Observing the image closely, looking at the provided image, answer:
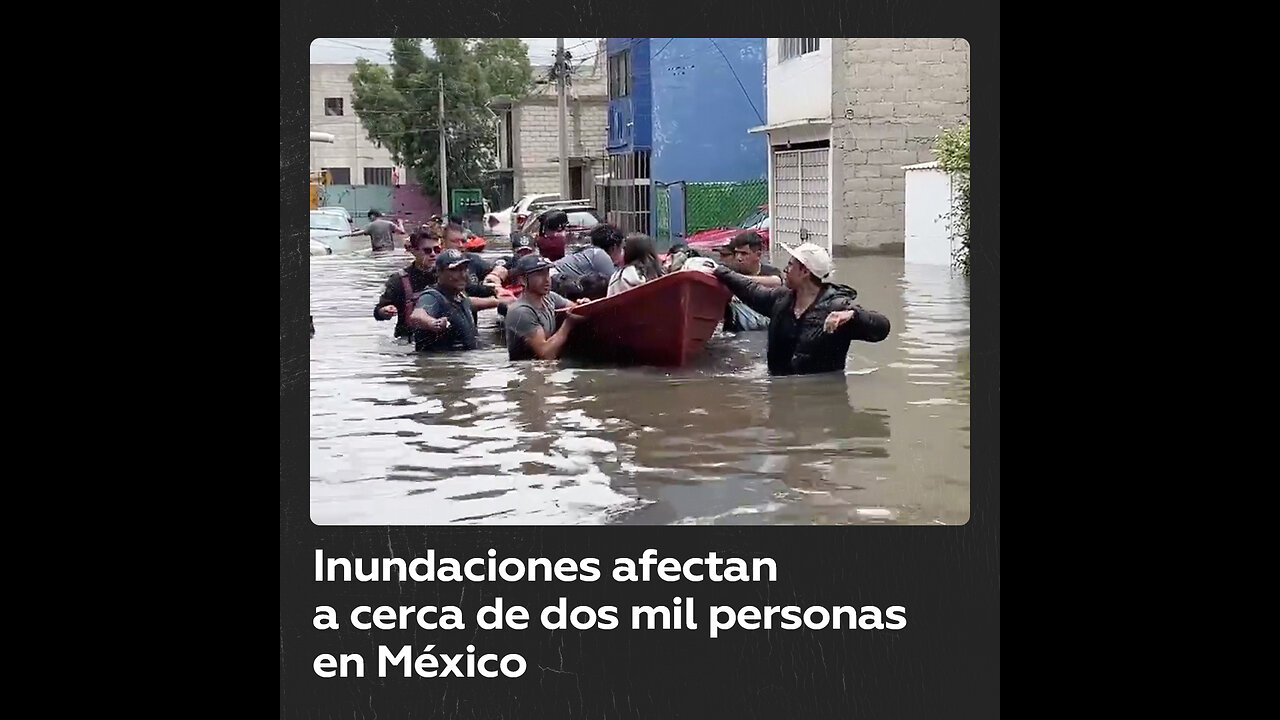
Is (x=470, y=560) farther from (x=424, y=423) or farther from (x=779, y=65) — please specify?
(x=779, y=65)

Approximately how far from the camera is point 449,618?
655 cm

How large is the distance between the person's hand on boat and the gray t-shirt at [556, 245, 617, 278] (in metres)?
1.74

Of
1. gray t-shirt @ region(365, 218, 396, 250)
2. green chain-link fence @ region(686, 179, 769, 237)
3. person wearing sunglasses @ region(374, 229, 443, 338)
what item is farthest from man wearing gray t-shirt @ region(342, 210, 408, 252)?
green chain-link fence @ region(686, 179, 769, 237)

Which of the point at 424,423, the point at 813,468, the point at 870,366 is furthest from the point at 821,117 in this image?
the point at 424,423

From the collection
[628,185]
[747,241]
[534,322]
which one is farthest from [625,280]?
[628,185]

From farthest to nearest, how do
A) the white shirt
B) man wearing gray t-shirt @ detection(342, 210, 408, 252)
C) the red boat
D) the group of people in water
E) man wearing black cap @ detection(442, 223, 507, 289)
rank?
the red boat
the white shirt
man wearing black cap @ detection(442, 223, 507, 289)
the group of people in water
man wearing gray t-shirt @ detection(342, 210, 408, 252)

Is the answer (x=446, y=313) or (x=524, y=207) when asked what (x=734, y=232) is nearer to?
(x=524, y=207)

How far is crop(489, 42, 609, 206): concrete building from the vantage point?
800cm

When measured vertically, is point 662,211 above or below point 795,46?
below

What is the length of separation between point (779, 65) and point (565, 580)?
8.03 ft

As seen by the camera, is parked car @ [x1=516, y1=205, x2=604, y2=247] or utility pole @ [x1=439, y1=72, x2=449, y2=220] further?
parked car @ [x1=516, y1=205, x2=604, y2=247]

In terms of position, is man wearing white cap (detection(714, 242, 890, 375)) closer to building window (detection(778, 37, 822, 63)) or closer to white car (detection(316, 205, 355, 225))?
building window (detection(778, 37, 822, 63))

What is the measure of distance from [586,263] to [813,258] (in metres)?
1.87

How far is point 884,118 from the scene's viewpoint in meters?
8.89
